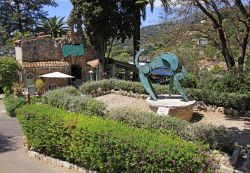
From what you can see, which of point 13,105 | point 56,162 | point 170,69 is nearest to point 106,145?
point 56,162

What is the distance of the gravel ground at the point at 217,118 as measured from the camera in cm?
1414

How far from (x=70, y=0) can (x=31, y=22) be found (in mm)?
15107

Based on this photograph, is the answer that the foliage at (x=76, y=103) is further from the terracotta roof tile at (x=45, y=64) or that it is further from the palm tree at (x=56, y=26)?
the palm tree at (x=56, y=26)

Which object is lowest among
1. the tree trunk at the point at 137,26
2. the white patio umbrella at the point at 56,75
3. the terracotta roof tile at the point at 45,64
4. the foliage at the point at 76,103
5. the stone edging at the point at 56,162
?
the stone edging at the point at 56,162

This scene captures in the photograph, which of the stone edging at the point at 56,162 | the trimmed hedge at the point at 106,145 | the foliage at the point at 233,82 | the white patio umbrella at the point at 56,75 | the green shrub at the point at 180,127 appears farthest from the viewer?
the white patio umbrella at the point at 56,75

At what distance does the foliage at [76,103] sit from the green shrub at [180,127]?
1.15 metres

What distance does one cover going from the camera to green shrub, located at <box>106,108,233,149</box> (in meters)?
9.95

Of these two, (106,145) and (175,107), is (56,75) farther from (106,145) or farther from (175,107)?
(106,145)

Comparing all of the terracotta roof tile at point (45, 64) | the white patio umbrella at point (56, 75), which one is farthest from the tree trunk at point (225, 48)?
the terracotta roof tile at point (45, 64)

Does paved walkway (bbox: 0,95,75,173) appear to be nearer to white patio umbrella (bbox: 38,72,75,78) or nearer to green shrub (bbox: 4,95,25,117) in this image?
green shrub (bbox: 4,95,25,117)

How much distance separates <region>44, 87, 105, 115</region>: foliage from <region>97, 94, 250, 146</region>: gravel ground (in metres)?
2.02

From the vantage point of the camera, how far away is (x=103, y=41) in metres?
31.8

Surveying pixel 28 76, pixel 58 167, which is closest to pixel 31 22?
pixel 28 76

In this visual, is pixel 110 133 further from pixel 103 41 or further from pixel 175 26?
pixel 103 41
